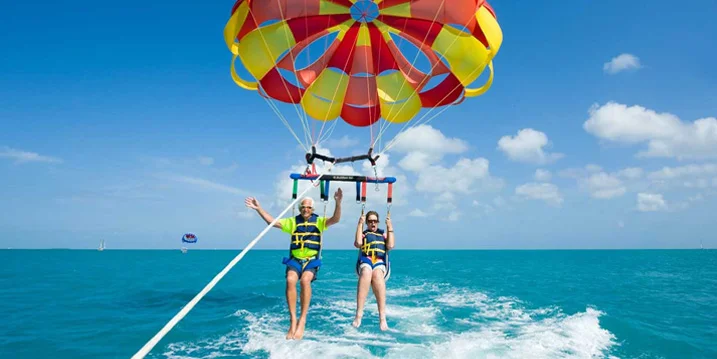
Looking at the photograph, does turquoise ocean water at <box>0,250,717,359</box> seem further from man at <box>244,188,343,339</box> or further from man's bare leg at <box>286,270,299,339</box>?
man at <box>244,188,343,339</box>

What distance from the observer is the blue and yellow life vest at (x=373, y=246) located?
6.98 meters

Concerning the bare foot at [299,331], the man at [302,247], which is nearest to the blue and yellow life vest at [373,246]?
the man at [302,247]

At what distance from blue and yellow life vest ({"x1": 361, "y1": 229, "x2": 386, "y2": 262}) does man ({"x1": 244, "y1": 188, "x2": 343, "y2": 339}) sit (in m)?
0.61

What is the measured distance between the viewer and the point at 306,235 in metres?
6.73

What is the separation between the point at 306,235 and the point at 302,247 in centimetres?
20

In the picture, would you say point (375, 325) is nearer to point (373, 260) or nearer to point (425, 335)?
point (425, 335)

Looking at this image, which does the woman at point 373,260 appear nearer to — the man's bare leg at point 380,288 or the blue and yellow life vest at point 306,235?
the man's bare leg at point 380,288

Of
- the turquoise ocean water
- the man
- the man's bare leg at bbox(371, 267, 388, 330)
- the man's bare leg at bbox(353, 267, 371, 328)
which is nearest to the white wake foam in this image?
the turquoise ocean water

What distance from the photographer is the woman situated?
6844 mm

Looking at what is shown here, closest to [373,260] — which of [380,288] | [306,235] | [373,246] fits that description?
[373,246]

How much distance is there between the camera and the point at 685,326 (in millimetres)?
15750

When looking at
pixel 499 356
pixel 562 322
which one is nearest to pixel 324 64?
pixel 499 356

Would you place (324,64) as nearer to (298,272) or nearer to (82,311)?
(298,272)

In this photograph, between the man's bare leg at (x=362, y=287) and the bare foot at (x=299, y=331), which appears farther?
the man's bare leg at (x=362, y=287)
